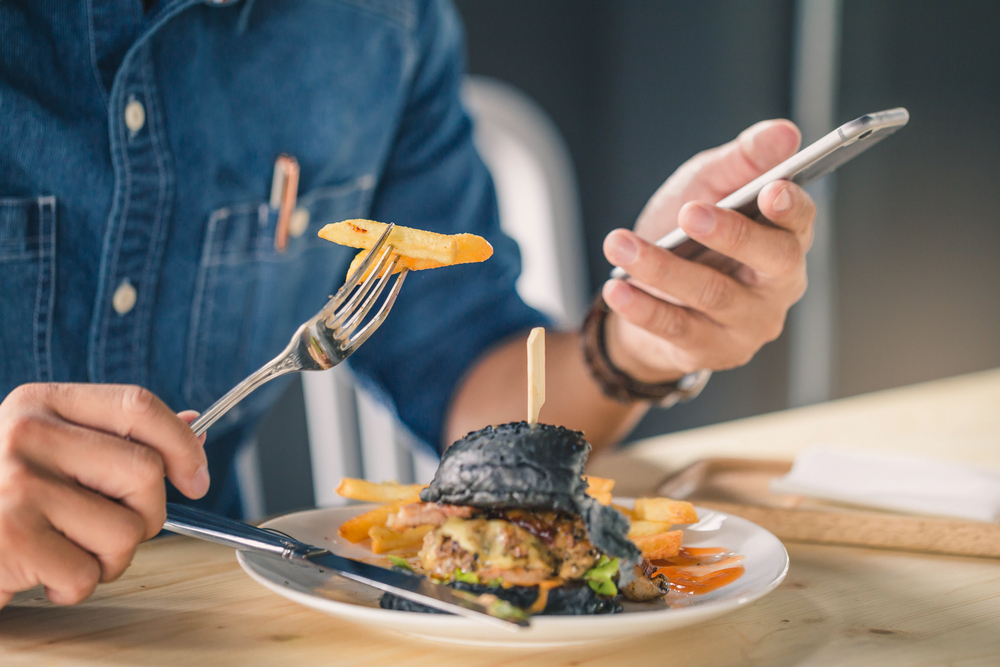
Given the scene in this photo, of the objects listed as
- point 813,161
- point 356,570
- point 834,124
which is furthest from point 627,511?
point 834,124

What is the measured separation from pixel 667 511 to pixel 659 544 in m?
0.05

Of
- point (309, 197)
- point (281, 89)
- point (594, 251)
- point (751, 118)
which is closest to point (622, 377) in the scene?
point (309, 197)

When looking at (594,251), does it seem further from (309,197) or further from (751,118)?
(309,197)

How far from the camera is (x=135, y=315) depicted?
54.5 inches

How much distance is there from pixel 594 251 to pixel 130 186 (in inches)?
147

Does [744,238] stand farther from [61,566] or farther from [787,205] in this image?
[61,566]

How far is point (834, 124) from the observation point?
483cm

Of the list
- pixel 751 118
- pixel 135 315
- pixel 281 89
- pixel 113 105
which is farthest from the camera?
pixel 751 118

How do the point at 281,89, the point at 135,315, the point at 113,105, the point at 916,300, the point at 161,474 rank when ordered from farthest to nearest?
the point at 916,300, the point at 281,89, the point at 135,315, the point at 113,105, the point at 161,474

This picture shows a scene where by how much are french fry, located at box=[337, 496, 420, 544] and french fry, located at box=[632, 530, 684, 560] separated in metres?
0.26

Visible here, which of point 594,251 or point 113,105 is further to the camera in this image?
point 594,251

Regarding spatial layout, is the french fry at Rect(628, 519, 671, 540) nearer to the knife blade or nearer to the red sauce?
the red sauce

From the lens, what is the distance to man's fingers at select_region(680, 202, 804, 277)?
96 centimetres

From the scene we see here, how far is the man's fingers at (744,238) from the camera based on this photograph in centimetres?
96
